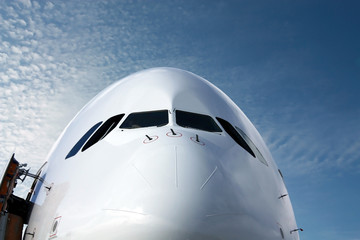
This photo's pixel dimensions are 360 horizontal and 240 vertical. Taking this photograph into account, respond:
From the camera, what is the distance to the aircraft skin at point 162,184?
4566 millimetres

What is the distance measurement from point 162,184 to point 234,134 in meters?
2.56

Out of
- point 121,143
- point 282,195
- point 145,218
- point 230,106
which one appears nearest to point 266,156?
point 282,195

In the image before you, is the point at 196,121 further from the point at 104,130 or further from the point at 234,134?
the point at 104,130

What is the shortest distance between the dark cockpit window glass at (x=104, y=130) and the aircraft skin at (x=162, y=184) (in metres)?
0.10

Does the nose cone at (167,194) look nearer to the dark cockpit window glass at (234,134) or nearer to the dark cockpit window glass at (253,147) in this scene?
the dark cockpit window glass at (234,134)

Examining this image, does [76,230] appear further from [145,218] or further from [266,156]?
[266,156]

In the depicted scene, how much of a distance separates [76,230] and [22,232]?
3.35 meters

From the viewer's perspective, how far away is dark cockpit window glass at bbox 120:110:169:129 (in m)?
6.45

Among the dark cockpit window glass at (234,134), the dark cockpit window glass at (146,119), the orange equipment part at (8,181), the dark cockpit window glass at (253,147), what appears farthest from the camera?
the orange equipment part at (8,181)

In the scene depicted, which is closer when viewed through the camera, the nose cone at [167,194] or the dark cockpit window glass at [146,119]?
the nose cone at [167,194]

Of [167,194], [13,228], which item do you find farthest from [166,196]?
[13,228]

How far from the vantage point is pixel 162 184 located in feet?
15.7

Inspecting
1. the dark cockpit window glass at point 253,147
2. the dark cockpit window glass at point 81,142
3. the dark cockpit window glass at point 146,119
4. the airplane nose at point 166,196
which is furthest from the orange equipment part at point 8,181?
the dark cockpit window glass at point 253,147

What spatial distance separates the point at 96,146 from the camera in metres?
6.29
